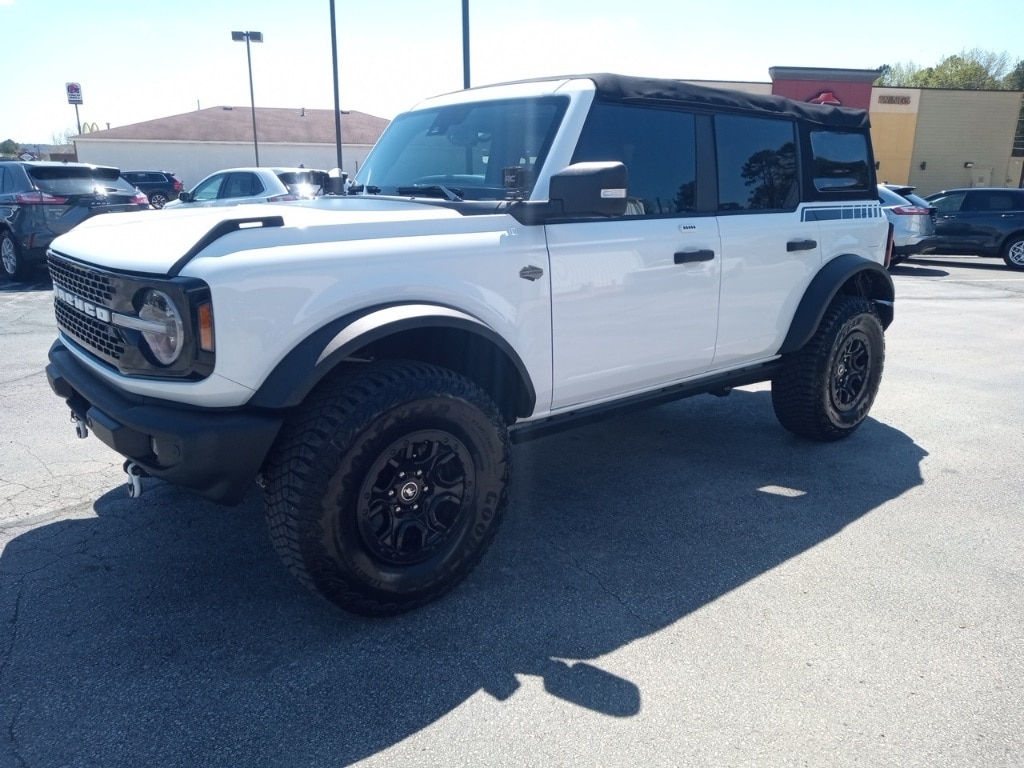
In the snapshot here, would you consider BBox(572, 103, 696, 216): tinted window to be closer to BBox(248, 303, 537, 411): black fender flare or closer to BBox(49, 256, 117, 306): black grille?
BBox(248, 303, 537, 411): black fender flare

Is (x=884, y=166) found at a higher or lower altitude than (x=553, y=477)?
higher

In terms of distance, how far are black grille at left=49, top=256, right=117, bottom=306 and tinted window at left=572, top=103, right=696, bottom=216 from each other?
1.97 m

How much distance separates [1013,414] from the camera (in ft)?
19.0

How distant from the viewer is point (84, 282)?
308cm

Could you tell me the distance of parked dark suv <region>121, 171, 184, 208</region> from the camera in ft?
89.6

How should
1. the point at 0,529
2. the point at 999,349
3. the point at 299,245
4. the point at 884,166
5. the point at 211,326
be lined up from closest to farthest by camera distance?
the point at 211,326 < the point at 299,245 < the point at 0,529 < the point at 999,349 < the point at 884,166

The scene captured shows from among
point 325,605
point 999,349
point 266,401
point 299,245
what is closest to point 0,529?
point 325,605

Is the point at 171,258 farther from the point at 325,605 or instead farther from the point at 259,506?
the point at 259,506

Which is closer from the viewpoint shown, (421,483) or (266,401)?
(266,401)

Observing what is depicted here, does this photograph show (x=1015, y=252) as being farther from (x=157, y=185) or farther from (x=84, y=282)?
(x=157, y=185)

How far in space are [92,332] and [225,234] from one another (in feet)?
2.73

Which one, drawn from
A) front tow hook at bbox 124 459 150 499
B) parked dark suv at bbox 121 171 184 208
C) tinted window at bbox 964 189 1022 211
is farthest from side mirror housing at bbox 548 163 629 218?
parked dark suv at bbox 121 171 184 208

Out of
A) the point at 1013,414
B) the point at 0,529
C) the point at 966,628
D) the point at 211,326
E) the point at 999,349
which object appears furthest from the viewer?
the point at 999,349

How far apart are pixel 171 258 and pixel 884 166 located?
1396 inches
